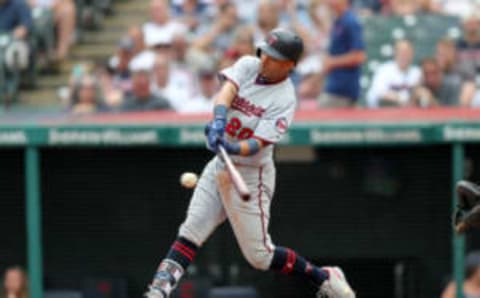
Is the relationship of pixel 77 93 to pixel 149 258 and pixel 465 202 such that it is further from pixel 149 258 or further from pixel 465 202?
pixel 465 202

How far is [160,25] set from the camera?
1191 cm

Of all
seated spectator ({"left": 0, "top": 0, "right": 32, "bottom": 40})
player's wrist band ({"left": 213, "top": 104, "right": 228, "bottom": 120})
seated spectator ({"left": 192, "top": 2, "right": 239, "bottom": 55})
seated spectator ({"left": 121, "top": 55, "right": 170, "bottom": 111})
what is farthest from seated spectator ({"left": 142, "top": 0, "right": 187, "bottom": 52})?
player's wrist band ({"left": 213, "top": 104, "right": 228, "bottom": 120})

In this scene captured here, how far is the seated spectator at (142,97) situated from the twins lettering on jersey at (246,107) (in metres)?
3.29

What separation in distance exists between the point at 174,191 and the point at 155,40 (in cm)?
234

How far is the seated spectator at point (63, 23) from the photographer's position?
12422 millimetres

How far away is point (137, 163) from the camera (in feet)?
32.4

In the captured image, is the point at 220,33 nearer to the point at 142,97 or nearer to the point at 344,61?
the point at 142,97

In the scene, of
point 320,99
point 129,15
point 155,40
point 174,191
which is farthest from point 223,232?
point 129,15

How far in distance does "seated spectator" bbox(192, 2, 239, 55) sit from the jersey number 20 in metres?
4.25

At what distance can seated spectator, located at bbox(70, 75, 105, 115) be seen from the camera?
418 inches

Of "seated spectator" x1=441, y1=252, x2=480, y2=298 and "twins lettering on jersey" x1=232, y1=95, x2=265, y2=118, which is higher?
"twins lettering on jersey" x1=232, y1=95, x2=265, y2=118

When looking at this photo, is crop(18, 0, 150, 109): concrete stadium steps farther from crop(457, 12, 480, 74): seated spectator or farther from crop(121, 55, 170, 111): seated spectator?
crop(457, 12, 480, 74): seated spectator

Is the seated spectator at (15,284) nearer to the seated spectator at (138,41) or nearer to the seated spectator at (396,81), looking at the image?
the seated spectator at (138,41)

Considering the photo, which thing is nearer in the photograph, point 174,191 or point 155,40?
point 174,191
